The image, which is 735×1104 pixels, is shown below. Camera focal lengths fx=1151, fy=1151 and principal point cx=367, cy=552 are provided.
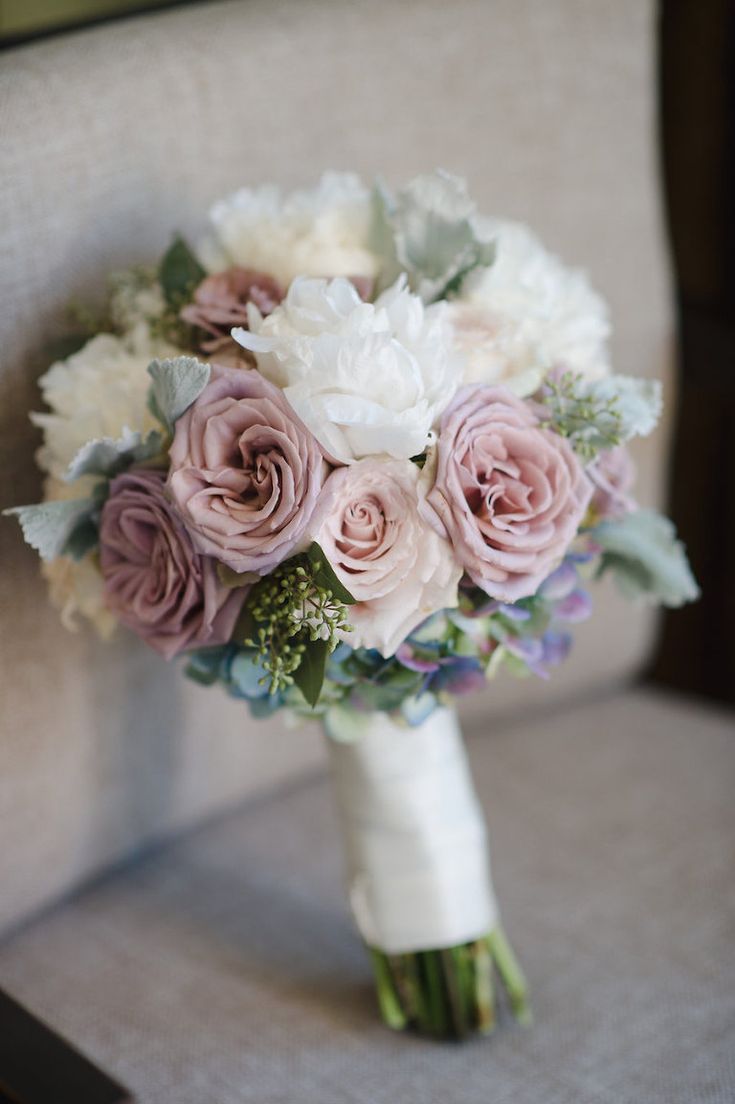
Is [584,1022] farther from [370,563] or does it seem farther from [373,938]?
[370,563]

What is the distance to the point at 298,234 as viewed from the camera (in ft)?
2.36

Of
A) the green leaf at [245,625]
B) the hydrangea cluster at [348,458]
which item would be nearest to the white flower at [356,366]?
the hydrangea cluster at [348,458]

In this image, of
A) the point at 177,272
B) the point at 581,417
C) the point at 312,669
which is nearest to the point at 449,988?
the point at 312,669

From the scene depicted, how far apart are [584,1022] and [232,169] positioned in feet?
2.14

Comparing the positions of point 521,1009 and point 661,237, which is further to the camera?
point 661,237

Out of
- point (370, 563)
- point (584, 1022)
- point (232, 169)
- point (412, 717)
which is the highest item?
point (232, 169)

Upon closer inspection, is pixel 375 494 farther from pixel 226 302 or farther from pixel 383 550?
pixel 226 302

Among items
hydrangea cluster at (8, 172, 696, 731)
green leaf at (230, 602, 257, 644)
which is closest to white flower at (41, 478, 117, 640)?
hydrangea cluster at (8, 172, 696, 731)

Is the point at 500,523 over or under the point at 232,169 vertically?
under

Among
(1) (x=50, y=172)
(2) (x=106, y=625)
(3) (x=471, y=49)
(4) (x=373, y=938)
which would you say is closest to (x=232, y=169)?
(1) (x=50, y=172)

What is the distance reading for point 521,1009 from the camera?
78 centimetres

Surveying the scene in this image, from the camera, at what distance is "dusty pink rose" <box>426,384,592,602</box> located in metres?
0.59

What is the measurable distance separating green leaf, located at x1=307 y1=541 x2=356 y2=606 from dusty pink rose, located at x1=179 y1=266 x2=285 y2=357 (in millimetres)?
138

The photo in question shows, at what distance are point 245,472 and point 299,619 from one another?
0.26ft
